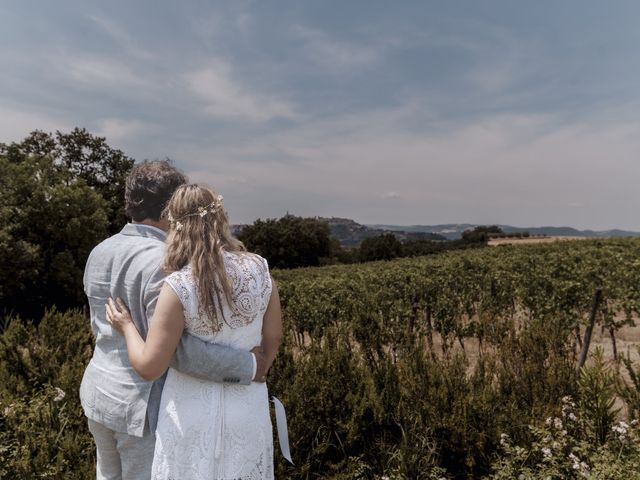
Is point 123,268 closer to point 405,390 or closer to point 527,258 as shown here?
point 405,390

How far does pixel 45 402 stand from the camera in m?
3.31

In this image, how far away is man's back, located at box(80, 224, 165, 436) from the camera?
171 centimetres

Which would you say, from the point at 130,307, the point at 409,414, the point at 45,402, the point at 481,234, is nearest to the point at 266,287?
the point at 130,307

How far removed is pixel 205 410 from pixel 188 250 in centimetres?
63

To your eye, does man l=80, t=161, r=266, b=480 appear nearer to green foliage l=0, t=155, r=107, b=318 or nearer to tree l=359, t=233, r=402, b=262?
green foliage l=0, t=155, r=107, b=318

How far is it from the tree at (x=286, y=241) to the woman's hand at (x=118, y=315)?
58.7 m

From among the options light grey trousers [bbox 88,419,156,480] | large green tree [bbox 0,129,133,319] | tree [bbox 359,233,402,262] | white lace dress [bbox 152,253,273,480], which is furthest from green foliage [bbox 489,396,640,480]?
tree [bbox 359,233,402,262]

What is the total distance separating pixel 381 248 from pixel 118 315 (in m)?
63.9

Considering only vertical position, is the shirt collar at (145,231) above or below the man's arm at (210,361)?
above

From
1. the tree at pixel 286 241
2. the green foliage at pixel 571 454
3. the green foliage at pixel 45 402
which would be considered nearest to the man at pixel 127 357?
the green foliage at pixel 45 402

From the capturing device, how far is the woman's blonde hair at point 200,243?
1.58 metres

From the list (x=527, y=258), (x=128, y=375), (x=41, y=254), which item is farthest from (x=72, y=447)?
(x=41, y=254)

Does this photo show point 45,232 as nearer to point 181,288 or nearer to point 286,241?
point 181,288

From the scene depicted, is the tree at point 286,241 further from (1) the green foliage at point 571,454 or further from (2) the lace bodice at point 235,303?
(2) the lace bodice at point 235,303
